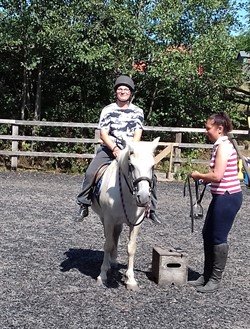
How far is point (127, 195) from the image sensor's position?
4938mm

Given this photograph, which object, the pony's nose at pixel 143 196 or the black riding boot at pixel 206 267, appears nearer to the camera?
the pony's nose at pixel 143 196

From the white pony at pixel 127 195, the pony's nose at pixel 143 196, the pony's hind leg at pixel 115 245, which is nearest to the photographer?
the pony's nose at pixel 143 196

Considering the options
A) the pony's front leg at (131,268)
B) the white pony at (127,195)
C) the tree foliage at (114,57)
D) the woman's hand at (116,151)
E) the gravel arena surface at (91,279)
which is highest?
the tree foliage at (114,57)

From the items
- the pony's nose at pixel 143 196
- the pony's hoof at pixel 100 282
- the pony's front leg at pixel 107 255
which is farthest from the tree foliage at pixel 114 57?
the pony's nose at pixel 143 196

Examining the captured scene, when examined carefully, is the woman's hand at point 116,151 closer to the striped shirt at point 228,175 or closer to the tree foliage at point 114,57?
the striped shirt at point 228,175

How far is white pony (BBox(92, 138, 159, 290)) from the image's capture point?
443 centimetres

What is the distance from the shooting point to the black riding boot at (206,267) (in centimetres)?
525

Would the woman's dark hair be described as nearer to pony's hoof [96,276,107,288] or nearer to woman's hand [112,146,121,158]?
woman's hand [112,146,121,158]

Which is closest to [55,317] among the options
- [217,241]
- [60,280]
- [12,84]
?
[60,280]

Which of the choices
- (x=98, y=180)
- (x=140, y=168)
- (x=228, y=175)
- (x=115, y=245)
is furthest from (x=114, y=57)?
(x=140, y=168)

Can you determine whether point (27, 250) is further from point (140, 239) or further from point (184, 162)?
point (184, 162)

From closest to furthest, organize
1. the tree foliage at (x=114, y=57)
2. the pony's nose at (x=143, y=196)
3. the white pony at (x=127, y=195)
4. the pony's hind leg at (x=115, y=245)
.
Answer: the pony's nose at (x=143, y=196) < the white pony at (x=127, y=195) < the pony's hind leg at (x=115, y=245) < the tree foliage at (x=114, y=57)

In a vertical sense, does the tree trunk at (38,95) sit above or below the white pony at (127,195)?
above

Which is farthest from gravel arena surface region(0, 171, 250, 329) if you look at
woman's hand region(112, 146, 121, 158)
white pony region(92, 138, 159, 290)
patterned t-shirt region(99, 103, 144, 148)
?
patterned t-shirt region(99, 103, 144, 148)
